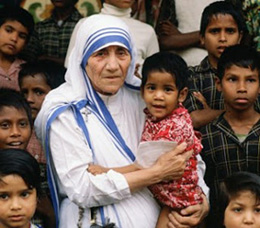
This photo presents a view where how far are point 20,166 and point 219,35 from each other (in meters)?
1.99

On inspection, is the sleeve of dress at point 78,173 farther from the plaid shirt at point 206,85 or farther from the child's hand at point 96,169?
the plaid shirt at point 206,85

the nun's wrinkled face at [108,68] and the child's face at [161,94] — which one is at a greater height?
the nun's wrinkled face at [108,68]

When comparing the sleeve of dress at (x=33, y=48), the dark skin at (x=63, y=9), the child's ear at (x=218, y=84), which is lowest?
the child's ear at (x=218, y=84)

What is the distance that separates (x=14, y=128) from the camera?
16.0ft

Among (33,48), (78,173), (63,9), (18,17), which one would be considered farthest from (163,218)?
(63,9)

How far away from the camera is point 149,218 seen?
14.5 feet

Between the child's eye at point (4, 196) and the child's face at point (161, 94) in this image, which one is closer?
the child's eye at point (4, 196)

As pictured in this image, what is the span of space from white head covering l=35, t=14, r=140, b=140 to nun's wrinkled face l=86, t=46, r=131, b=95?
0.05 metres

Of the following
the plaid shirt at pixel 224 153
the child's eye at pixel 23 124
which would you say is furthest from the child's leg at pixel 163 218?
the child's eye at pixel 23 124

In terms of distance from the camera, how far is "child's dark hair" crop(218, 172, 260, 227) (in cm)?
443

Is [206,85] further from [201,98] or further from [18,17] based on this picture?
[18,17]

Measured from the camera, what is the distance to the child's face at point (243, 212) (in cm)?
433

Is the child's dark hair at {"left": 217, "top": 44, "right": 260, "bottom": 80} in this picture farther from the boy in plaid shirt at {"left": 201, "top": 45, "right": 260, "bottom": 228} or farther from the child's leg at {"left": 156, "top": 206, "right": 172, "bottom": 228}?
the child's leg at {"left": 156, "top": 206, "right": 172, "bottom": 228}

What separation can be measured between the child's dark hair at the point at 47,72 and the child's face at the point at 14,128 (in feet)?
2.41
